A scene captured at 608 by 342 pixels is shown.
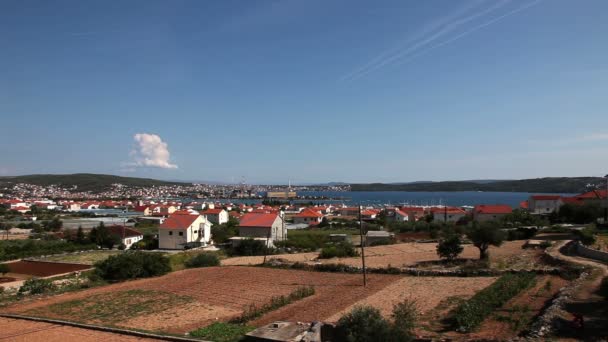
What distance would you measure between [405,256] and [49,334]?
80.7 feet

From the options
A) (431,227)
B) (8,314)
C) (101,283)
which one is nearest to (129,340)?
(8,314)

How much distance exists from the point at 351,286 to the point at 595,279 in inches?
416

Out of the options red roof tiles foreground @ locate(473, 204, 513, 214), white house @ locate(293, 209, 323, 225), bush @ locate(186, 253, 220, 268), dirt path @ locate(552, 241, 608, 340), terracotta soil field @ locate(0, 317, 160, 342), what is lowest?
white house @ locate(293, 209, 323, 225)

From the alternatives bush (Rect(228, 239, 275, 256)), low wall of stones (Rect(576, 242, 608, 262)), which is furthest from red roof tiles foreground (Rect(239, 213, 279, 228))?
low wall of stones (Rect(576, 242, 608, 262))

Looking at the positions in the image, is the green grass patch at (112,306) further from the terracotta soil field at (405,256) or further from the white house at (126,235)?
the white house at (126,235)

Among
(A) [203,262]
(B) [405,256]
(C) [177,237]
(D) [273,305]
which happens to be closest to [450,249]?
(B) [405,256]

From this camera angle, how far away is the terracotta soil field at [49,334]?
561 inches

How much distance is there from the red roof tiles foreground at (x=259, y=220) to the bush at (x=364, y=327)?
35.1 metres

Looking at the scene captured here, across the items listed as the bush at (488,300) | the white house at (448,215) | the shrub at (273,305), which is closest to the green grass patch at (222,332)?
the shrub at (273,305)

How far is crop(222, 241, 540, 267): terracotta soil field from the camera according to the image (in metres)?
29.3

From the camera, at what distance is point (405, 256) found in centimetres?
3353

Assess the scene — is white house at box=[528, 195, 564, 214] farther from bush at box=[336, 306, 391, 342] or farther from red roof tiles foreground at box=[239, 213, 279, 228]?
bush at box=[336, 306, 391, 342]

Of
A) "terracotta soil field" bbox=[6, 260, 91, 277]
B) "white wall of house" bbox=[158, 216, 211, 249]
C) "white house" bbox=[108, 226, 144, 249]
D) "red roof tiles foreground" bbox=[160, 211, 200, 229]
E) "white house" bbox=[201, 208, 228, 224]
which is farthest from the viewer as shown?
"white house" bbox=[201, 208, 228, 224]

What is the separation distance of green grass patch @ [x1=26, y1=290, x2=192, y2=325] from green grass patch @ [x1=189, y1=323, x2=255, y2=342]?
166 inches
